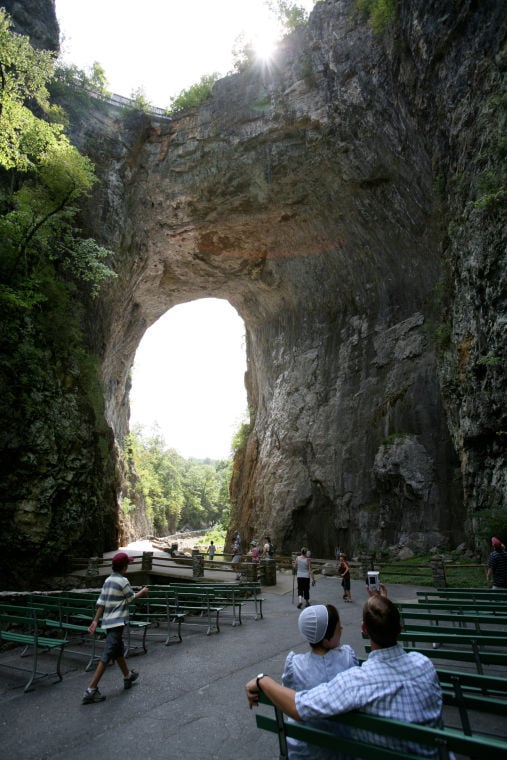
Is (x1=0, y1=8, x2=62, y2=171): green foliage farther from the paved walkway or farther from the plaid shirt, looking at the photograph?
the plaid shirt

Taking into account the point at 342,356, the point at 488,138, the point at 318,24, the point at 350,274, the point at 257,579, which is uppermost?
the point at 318,24

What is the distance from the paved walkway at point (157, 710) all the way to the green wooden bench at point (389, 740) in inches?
75.9

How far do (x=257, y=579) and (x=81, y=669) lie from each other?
9.29 meters

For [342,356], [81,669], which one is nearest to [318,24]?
[342,356]

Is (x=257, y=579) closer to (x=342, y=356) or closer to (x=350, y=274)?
(x=342, y=356)

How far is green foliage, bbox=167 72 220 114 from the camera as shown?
27.4 metres

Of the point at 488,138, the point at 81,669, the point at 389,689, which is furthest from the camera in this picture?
the point at 488,138

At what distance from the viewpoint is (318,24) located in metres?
22.6

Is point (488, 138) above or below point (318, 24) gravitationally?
below

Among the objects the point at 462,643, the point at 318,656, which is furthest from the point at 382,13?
the point at 318,656

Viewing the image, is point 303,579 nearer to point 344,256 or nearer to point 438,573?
point 438,573

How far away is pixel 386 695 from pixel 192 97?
32.1 m

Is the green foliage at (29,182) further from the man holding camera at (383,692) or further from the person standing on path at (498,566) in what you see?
the man holding camera at (383,692)

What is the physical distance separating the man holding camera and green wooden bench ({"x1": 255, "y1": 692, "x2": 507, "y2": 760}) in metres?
0.02
